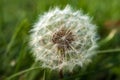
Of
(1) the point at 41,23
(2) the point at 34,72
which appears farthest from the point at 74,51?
(2) the point at 34,72

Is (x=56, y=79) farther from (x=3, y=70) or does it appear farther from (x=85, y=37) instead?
(x=85, y=37)

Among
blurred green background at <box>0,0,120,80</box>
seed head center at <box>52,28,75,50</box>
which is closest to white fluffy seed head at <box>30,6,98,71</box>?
seed head center at <box>52,28,75,50</box>

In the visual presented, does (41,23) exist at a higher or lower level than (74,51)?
higher

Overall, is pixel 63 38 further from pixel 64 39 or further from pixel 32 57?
pixel 32 57

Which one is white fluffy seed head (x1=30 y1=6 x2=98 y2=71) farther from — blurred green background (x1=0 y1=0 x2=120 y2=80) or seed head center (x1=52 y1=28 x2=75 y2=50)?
blurred green background (x1=0 y1=0 x2=120 y2=80)

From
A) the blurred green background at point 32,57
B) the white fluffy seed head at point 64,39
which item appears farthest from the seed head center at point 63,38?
the blurred green background at point 32,57

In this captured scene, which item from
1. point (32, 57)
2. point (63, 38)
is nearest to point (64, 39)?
point (63, 38)
